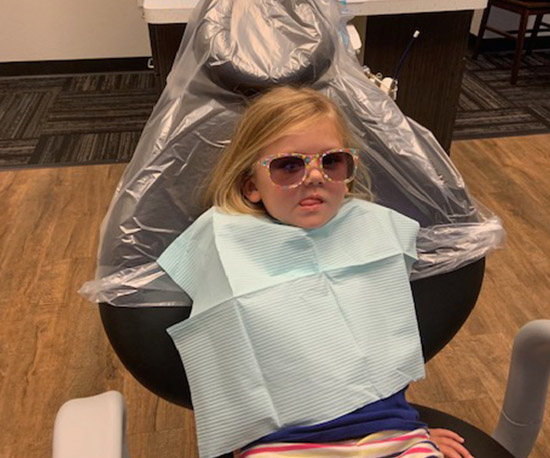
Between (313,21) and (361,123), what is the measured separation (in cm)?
16

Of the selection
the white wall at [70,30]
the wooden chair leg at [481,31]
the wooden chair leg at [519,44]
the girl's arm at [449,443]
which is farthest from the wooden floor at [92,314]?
the wooden chair leg at [481,31]

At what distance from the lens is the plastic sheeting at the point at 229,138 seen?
80 cm

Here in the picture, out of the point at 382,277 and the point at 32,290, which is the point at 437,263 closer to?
the point at 382,277

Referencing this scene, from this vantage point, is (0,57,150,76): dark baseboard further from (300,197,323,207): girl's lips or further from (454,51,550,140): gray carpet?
(300,197,323,207): girl's lips

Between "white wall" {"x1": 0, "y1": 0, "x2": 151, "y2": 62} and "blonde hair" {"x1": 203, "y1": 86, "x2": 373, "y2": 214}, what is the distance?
2.93 metres

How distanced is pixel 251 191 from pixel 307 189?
100mm

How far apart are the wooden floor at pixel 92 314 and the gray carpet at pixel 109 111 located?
0.78ft

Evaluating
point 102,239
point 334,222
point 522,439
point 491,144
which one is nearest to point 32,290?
point 102,239

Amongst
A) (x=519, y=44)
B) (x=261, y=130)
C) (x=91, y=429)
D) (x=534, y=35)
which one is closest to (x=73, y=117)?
(x=519, y=44)

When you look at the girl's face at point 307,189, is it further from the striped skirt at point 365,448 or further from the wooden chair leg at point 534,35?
the wooden chair leg at point 534,35

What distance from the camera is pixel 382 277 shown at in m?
0.84

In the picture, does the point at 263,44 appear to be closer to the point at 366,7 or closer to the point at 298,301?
the point at 298,301

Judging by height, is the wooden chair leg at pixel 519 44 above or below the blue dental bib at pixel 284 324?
below

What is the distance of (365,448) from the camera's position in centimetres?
75
